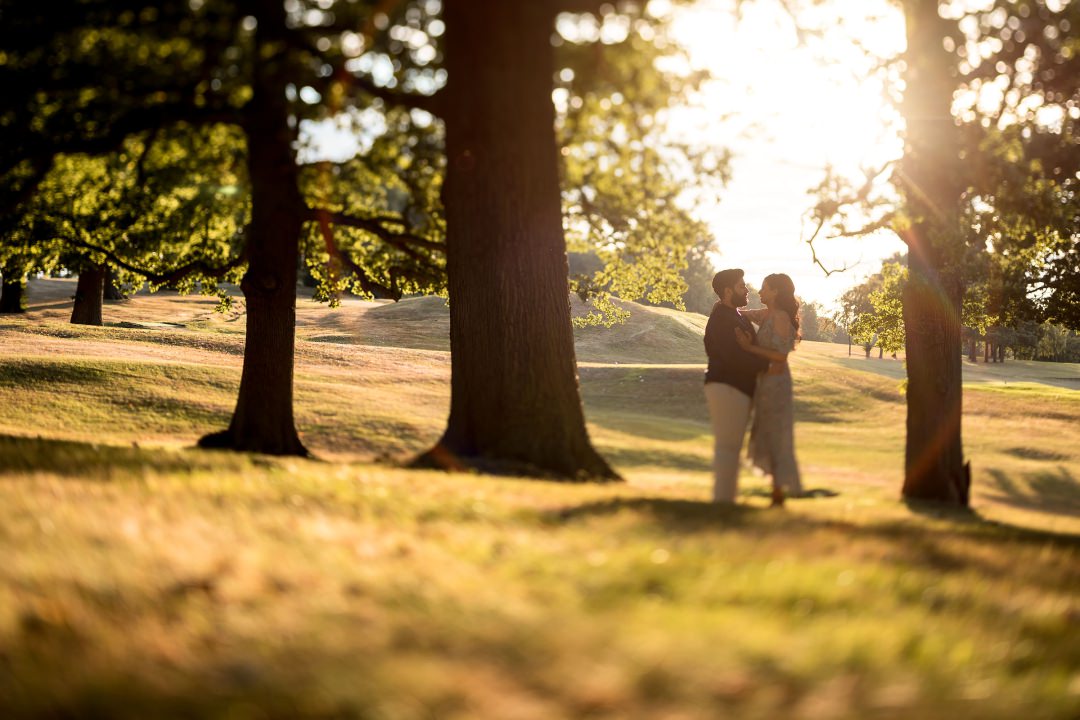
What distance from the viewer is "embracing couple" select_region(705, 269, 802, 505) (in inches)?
420

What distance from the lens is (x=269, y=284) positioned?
587 inches

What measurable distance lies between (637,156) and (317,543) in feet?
37.8

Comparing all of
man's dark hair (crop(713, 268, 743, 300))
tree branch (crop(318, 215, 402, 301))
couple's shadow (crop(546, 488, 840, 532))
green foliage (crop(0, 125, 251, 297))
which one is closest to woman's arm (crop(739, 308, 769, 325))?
man's dark hair (crop(713, 268, 743, 300))

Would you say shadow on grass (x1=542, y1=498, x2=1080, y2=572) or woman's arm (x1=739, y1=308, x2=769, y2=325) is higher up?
woman's arm (x1=739, y1=308, x2=769, y2=325)

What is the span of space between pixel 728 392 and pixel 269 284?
7.62m

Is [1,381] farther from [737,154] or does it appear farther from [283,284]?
[737,154]

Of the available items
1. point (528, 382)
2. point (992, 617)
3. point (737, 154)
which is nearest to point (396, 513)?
point (992, 617)

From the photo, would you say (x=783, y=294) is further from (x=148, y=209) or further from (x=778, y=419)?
(x=148, y=209)

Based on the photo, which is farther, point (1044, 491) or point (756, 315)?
point (1044, 491)

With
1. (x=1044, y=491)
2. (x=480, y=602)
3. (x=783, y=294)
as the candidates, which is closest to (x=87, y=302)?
(x=1044, y=491)

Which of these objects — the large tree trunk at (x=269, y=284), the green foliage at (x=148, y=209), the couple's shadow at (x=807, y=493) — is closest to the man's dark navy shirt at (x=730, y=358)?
the couple's shadow at (x=807, y=493)

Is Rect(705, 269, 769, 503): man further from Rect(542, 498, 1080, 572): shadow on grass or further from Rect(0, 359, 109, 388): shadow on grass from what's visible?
Rect(0, 359, 109, 388): shadow on grass

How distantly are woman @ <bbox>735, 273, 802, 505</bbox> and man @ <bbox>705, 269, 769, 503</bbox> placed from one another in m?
0.18

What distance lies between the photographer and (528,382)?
39.0 ft
